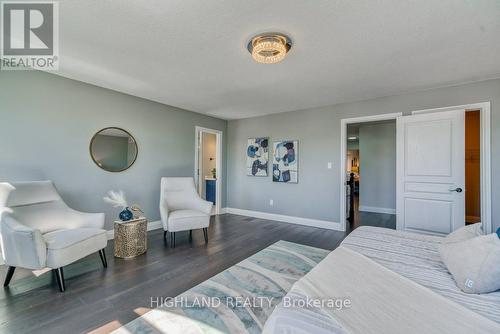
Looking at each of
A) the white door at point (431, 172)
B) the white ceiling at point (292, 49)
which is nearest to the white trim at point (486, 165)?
the white door at point (431, 172)

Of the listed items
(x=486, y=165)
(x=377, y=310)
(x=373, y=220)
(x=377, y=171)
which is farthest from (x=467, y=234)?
(x=377, y=171)

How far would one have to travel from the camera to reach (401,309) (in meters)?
0.92

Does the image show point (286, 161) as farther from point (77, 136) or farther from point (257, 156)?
point (77, 136)

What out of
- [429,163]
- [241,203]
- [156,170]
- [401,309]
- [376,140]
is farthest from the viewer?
[376,140]

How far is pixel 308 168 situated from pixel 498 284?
3528mm

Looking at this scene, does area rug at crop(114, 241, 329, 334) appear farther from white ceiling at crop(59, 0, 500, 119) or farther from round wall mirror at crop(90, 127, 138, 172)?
round wall mirror at crop(90, 127, 138, 172)

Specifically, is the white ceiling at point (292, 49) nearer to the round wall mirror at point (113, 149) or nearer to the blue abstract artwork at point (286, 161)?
the round wall mirror at point (113, 149)

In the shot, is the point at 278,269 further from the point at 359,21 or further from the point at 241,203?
the point at 241,203

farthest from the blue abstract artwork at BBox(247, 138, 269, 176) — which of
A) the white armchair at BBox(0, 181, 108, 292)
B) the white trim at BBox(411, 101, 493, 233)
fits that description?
the white trim at BBox(411, 101, 493, 233)

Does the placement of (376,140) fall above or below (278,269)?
above

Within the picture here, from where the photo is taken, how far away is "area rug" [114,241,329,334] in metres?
1.57

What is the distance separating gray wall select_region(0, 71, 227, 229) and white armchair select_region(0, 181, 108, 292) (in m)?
0.52

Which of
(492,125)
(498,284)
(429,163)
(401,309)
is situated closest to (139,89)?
(401,309)

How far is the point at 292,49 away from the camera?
2.31 metres
